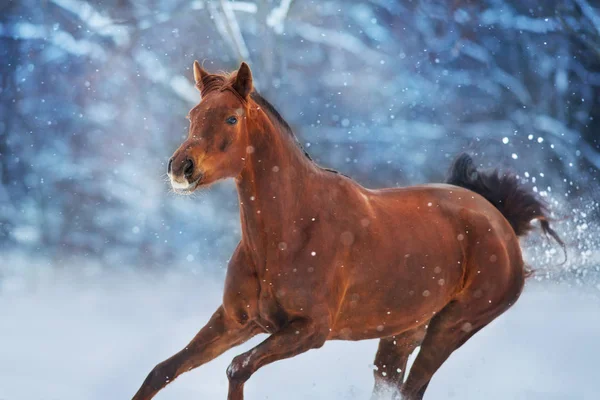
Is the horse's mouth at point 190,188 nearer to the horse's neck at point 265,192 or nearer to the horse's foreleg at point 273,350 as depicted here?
the horse's neck at point 265,192

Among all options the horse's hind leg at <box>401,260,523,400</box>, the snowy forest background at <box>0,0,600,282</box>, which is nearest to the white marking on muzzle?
the horse's hind leg at <box>401,260,523,400</box>

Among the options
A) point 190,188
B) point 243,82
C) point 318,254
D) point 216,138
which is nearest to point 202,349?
point 318,254

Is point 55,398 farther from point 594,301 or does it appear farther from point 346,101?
point 594,301

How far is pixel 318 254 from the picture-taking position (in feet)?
8.29

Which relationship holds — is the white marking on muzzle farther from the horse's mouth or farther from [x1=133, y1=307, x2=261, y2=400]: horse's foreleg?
[x1=133, y1=307, x2=261, y2=400]: horse's foreleg

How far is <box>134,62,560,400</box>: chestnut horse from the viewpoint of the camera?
241 cm

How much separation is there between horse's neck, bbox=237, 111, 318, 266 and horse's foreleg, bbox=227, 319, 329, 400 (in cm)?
26

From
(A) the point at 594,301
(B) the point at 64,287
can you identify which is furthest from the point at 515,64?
(B) the point at 64,287

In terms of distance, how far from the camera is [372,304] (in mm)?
2688

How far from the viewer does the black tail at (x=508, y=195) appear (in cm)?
345

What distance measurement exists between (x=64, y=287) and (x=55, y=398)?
7.59 feet

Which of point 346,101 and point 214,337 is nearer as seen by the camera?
point 214,337

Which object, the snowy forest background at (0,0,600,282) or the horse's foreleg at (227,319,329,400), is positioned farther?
the snowy forest background at (0,0,600,282)

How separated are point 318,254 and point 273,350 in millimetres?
357
